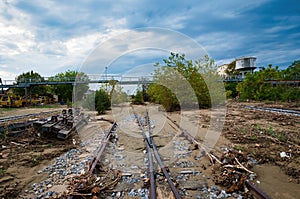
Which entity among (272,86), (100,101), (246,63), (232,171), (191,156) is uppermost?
(246,63)

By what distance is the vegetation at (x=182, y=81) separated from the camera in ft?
58.1

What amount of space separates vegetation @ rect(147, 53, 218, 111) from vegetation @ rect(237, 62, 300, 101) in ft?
32.0

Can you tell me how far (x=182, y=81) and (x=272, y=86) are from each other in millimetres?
13971

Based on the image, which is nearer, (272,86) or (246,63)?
(272,86)

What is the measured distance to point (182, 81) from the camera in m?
17.7

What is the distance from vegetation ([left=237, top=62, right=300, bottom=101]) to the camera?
22.4m

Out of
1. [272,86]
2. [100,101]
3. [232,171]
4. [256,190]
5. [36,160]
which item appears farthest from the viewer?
[272,86]

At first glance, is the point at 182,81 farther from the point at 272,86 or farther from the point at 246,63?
the point at 246,63

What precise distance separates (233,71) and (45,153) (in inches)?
2302

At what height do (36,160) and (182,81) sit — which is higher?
(182,81)

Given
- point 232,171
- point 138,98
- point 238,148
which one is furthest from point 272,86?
point 232,171

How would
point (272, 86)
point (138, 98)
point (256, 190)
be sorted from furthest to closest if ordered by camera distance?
1. point (138, 98)
2. point (272, 86)
3. point (256, 190)

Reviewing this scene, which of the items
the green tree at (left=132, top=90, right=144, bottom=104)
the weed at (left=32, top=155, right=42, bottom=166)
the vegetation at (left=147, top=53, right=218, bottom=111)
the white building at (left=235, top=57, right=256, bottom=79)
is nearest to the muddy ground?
the weed at (left=32, top=155, right=42, bottom=166)

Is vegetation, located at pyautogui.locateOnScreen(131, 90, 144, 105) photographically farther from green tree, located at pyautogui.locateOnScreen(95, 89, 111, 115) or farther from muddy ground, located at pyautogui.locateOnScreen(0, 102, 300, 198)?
muddy ground, located at pyautogui.locateOnScreen(0, 102, 300, 198)
